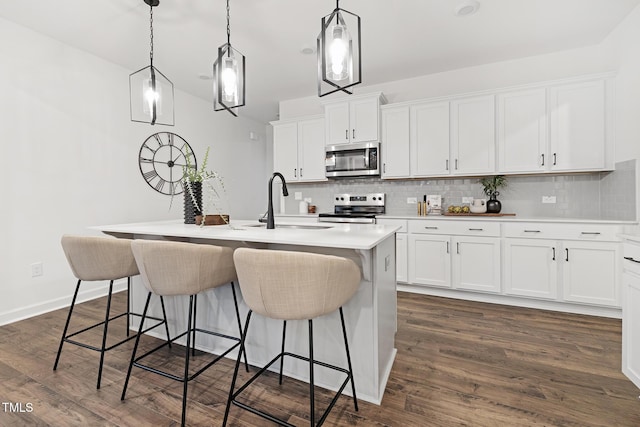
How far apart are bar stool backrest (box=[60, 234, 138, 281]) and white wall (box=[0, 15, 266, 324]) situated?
1.62m

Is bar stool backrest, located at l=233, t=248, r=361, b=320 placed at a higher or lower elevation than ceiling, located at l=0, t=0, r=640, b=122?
lower

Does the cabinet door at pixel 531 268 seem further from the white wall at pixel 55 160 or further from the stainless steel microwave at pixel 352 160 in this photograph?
the white wall at pixel 55 160

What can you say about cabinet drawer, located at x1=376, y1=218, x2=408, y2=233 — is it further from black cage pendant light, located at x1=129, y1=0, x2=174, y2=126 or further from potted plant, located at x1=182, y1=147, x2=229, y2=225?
black cage pendant light, located at x1=129, y1=0, x2=174, y2=126

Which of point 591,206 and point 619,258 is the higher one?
point 591,206

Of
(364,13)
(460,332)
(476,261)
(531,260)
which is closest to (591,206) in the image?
(531,260)

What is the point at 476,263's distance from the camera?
3244mm

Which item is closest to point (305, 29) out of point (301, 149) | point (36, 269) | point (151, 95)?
point (151, 95)

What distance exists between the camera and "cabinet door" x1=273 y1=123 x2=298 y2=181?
456 cm

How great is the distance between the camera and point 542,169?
321 centimetres

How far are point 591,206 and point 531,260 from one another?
3.29 ft

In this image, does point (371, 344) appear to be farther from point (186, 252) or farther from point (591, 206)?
point (591, 206)

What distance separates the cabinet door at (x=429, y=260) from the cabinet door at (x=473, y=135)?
0.89 m

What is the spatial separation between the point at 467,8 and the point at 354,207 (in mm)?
2599

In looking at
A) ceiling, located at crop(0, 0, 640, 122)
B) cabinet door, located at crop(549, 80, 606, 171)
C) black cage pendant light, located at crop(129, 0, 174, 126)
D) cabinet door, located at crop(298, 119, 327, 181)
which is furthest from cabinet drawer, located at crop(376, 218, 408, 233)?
black cage pendant light, located at crop(129, 0, 174, 126)
